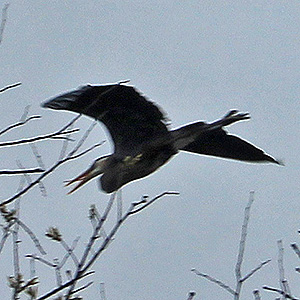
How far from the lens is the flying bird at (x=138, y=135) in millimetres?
7176

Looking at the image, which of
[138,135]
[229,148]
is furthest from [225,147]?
[138,135]

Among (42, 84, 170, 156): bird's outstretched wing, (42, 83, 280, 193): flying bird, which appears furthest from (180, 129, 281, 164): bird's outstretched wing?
(42, 84, 170, 156): bird's outstretched wing

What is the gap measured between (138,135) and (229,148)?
32.9 inches

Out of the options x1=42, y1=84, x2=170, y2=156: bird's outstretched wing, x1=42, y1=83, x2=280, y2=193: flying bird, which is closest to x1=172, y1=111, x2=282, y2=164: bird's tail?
x1=42, y1=83, x2=280, y2=193: flying bird

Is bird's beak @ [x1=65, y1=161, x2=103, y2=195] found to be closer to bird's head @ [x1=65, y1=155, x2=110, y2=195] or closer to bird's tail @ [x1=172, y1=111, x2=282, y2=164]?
bird's head @ [x1=65, y1=155, x2=110, y2=195]

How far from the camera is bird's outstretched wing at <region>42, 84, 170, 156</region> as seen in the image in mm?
7199

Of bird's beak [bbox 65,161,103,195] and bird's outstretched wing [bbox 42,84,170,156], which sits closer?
bird's outstretched wing [bbox 42,84,170,156]

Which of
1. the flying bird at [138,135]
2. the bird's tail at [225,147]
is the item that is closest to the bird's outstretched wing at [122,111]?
the flying bird at [138,135]

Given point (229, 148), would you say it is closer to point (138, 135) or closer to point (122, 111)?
point (138, 135)

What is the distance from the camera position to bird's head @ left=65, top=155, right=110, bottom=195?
26.9 feet

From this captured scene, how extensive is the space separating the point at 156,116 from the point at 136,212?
309 centimetres

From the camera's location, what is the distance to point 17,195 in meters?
4.07

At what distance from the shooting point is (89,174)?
8.44 metres

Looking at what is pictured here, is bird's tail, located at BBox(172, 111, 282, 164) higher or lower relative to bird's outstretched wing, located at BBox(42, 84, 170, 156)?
lower
